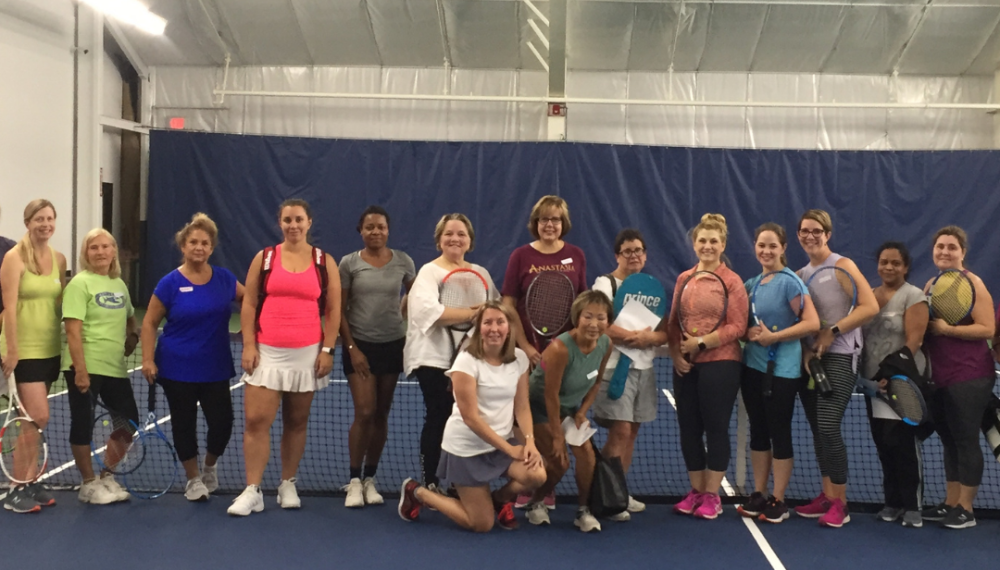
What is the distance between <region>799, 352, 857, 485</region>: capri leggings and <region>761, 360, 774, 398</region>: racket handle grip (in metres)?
0.26

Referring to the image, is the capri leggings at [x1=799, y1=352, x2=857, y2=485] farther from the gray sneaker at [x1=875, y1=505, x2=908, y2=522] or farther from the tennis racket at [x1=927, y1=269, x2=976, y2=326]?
the tennis racket at [x1=927, y1=269, x2=976, y2=326]

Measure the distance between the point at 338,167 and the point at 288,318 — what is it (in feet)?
30.7

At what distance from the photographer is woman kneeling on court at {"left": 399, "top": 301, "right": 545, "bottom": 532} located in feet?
13.1

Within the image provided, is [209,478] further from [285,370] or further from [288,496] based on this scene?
[285,370]

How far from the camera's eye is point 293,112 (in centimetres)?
1387

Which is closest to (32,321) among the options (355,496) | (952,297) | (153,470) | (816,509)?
(153,470)

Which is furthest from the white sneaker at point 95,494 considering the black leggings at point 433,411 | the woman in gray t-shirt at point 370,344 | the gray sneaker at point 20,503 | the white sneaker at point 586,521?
the white sneaker at point 586,521

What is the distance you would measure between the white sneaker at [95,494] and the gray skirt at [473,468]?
195cm

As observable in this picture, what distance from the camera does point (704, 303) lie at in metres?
4.34

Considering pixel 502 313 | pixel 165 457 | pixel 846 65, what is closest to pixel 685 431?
pixel 502 313

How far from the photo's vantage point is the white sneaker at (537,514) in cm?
432

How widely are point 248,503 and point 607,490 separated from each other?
1.97 metres

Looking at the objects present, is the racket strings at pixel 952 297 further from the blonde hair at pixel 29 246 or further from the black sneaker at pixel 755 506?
the blonde hair at pixel 29 246

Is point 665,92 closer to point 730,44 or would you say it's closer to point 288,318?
point 730,44
